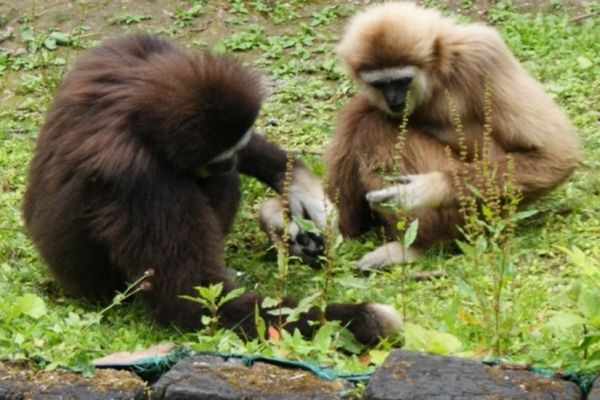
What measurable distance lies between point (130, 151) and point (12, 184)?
9.93 ft

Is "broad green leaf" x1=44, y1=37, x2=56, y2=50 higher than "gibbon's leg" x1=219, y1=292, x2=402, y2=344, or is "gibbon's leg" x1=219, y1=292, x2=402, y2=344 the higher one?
"broad green leaf" x1=44, y1=37, x2=56, y2=50

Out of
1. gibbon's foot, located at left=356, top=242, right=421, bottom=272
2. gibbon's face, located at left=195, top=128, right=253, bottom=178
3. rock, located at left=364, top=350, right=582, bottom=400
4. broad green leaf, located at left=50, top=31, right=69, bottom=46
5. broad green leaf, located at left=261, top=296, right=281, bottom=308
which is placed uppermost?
gibbon's face, located at left=195, top=128, right=253, bottom=178

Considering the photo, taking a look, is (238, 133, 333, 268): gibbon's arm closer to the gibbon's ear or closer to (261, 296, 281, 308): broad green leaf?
the gibbon's ear

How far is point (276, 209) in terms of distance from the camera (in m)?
8.66

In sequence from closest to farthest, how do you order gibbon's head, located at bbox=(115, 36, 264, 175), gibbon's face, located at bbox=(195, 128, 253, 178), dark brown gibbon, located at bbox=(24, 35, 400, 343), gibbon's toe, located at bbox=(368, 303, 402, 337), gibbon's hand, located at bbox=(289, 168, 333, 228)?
gibbon's toe, located at bbox=(368, 303, 402, 337) < dark brown gibbon, located at bbox=(24, 35, 400, 343) < gibbon's head, located at bbox=(115, 36, 264, 175) < gibbon's face, located at bbox=(195, 128, 253, 178) < gibbon's hand, located at bbox=(289, 168, 333, 228)

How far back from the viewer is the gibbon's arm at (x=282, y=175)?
833 centimetres

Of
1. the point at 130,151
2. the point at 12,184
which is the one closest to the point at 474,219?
the point at 130,151

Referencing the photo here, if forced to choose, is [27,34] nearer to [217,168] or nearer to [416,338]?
[217,168]

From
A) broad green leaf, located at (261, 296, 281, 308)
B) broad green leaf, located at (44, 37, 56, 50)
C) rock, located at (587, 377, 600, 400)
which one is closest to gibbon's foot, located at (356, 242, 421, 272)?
broad green leaf, located at (261, 296, 281, 308)

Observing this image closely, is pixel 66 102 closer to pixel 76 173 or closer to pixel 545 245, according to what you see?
pixel 76 173

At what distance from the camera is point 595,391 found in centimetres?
502

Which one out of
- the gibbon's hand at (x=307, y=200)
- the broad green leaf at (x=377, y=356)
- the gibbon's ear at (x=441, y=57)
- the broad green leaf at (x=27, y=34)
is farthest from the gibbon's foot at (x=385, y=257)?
the broad green leaf at (x=27, y=34)

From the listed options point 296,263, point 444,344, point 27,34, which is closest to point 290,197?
point 296,263

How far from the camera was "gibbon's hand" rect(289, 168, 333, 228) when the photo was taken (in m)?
8.29
